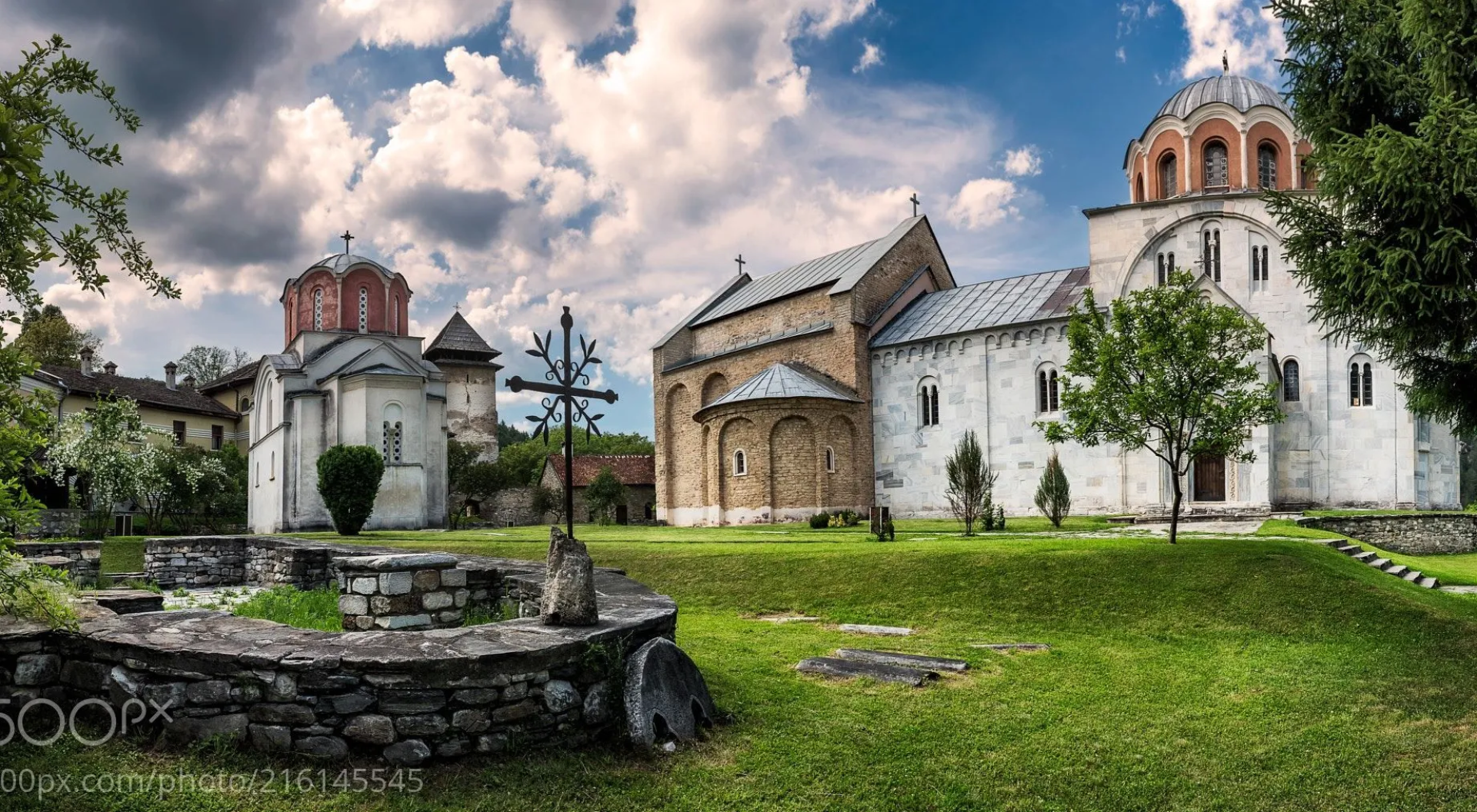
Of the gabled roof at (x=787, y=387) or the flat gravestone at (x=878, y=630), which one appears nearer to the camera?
the flat gravestone at (x=878, y=630)

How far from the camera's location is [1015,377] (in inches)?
1073

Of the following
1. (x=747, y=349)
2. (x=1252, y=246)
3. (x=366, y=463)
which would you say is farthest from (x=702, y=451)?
(x=1252, y=246)

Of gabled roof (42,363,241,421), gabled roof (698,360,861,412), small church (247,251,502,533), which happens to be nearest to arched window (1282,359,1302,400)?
gabled roof (698,360,861,412)

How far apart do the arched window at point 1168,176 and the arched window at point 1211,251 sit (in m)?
→ 2.46

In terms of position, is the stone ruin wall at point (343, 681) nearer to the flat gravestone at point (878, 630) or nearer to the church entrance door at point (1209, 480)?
the flat gravestone at point (878, 630)

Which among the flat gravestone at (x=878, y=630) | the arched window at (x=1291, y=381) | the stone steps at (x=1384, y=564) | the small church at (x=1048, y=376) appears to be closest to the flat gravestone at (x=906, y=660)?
the flat gravestone at (x=878, y=630)

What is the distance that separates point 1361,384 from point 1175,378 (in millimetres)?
14526

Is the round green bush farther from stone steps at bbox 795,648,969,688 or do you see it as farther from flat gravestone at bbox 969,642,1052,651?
flat gravestone at bbox 969,642,1052,651

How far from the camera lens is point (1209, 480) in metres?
24.7

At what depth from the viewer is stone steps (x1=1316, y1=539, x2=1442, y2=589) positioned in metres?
14.5

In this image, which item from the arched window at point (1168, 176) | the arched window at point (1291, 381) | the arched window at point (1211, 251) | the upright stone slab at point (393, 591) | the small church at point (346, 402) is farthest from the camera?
the small church at point (346, 402)

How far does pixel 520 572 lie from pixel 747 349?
2562 centimetres

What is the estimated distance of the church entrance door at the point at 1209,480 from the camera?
24.4 metres

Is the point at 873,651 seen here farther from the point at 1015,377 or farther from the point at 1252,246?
the point at 1252,246
